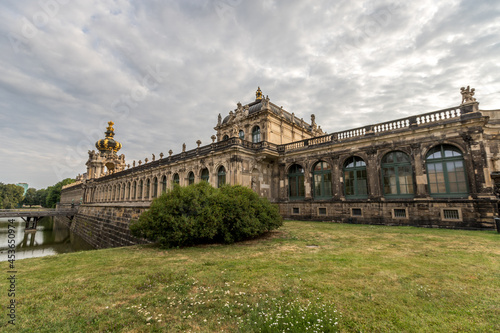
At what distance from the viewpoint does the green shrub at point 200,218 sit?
364 inches

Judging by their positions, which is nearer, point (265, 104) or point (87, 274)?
point (87, 274)

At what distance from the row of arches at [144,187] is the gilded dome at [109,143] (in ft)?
33.2

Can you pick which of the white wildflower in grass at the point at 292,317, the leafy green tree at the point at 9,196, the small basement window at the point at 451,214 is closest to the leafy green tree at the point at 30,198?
the leafy green tree at the point at 9,196

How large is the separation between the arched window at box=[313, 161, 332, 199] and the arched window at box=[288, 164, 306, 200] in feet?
4.56

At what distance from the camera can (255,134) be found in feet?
91.5

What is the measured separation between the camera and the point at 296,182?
73.5 feet

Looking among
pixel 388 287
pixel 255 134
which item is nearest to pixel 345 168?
pixel 255 134

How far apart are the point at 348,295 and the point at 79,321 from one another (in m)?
4.61

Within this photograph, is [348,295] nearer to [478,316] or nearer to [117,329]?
[478,316]

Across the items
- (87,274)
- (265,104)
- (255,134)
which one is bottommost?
(87,274)

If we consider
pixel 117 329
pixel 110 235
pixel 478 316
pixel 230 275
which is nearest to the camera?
pixel 117 329

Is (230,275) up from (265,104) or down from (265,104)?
down

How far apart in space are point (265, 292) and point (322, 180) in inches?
681

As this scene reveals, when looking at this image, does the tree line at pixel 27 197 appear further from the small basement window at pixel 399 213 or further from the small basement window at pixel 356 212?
the small basement window at pixel 399 213
